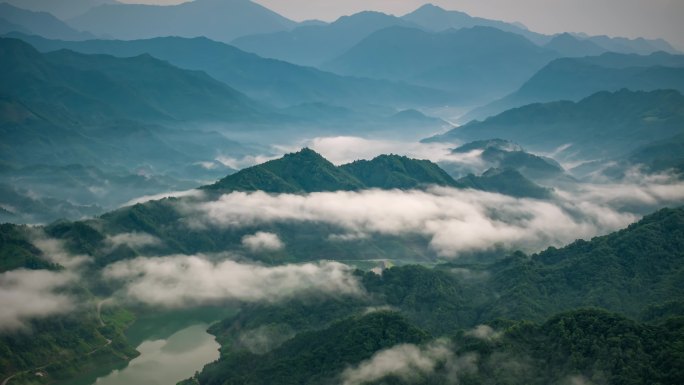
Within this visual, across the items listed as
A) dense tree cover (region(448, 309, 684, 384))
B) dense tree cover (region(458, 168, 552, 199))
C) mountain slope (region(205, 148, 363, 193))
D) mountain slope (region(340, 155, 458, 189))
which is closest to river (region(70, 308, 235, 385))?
dense tree cover (region(448, 309, 684, 384))

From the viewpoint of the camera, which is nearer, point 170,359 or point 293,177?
point 170,359

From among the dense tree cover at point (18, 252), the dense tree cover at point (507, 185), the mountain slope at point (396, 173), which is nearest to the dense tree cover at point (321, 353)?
the dense tree cover at point (18, 252)

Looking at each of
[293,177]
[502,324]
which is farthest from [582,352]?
[293,177]

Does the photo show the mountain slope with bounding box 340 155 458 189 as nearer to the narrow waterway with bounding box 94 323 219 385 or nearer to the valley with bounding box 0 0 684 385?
the valley with bounding box 0 0 684 385

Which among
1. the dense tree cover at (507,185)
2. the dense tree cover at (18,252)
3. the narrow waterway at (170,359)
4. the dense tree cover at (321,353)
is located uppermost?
the dense tree cover at (507,185)

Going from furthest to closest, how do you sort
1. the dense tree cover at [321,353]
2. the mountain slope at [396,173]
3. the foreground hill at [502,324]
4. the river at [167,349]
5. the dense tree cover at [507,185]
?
the dense tree cover at [507,185], the mountain slope at [396,173], the river at [167,349], the dense tree cover at [321,353], the foreground hill at [502,324]

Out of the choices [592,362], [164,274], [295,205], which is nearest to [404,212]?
[295,205]

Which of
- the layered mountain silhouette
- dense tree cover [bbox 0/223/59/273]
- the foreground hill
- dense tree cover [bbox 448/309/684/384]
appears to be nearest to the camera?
dense tree cover [bbox 448/309/684/384]

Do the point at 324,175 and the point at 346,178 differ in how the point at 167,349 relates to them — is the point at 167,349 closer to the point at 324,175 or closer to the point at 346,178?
the point at 324,175

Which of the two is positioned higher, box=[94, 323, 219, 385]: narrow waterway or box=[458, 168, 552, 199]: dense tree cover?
box=[458, 168, 552, 199]: dense tree cover

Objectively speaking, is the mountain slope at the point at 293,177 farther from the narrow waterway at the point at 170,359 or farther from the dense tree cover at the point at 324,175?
the narrow waterway at the point at 170,359

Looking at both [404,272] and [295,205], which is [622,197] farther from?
[404,272]
